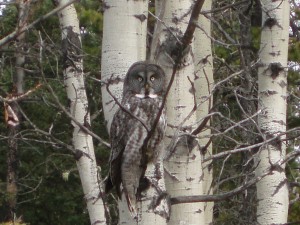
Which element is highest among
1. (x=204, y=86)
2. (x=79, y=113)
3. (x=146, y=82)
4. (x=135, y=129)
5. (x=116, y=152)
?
(x=204, y=86)

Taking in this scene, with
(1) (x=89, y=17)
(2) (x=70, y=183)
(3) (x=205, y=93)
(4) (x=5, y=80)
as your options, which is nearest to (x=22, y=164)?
(2) (x=70, y=183)

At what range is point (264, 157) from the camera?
5426mm

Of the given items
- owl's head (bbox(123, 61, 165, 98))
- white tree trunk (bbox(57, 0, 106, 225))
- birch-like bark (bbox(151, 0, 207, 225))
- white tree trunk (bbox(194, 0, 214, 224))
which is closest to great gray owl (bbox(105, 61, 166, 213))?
owl's head (bbox(123, 61, 165, 98))

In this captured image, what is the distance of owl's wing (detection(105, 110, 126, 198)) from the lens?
13.4ft

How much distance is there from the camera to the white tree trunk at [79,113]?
620 centimetres

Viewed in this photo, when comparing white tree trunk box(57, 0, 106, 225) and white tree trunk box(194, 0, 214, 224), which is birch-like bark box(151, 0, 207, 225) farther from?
white tree trunk box(57, 0, 106, 225)

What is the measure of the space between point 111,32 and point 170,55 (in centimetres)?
58

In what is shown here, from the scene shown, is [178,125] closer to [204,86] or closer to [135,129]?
[135,129]

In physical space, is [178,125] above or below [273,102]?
below

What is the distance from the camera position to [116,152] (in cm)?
425

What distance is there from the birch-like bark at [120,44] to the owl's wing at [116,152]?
0.41ft

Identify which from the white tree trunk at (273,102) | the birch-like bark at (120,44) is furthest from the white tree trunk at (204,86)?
the birch-like bark at (120,44)

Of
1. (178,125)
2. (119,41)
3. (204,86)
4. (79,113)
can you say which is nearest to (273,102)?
(204,86)

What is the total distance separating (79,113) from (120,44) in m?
2.49
